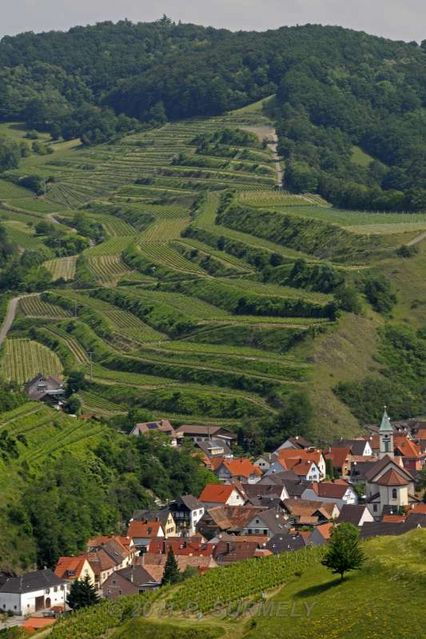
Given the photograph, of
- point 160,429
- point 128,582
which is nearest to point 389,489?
point 160,429

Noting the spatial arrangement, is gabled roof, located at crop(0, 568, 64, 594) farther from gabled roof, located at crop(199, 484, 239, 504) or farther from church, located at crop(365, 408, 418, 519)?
church, located at crop(365, 408, 418, 519)

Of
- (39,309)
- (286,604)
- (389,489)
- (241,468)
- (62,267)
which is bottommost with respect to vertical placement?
(241,468)

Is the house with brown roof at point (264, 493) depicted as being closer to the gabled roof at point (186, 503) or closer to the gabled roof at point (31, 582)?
the gabled roof at point (186, 503)

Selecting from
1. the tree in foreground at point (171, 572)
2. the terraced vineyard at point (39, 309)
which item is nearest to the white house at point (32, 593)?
the tree in foreground at point (171, 572)

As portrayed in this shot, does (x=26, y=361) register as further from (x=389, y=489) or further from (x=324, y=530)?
(x=324, y=530)

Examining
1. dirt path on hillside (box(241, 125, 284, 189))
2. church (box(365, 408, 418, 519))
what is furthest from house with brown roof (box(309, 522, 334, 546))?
dirt path on hillside (box(241, 125, 284, 189))

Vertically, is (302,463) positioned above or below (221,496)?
below
